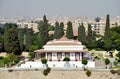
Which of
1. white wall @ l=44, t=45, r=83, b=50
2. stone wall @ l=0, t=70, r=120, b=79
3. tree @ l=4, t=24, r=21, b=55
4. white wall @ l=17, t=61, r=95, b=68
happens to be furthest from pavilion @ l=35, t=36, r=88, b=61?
tree @ l=4, t=24, r=21, b=55

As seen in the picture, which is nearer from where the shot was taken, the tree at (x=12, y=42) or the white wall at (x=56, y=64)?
the white wall at (x=56, y=64)

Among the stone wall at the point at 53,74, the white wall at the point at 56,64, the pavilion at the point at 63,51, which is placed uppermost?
the pavilion at the point at 63,51


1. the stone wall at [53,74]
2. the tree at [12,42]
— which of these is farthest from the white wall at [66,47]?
the tree at [12,42]

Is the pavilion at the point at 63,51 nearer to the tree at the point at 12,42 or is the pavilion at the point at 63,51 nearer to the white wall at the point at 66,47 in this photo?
the white wall at the point at 66,47

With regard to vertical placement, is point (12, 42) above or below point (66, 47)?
below

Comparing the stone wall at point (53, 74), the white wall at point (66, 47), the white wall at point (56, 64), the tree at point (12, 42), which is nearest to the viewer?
the stone wall at point (53, 74)

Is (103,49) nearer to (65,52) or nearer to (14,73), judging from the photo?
(65,52)

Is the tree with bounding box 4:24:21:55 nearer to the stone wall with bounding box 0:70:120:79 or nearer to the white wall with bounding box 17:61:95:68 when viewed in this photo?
the white wall with bounding box 17:61:95:68

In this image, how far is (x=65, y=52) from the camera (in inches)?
726

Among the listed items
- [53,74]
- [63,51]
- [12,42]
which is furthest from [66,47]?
[12,42]

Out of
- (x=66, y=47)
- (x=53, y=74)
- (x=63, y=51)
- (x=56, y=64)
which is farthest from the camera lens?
(x=66, y=47)

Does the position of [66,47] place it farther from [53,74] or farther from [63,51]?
[53,74]

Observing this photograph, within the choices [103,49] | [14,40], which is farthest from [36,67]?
[103,49]

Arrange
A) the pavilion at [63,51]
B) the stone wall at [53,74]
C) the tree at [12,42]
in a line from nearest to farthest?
1. the stone wall at [53,74]
2. the pavilion at [63,51]
3. the tree at [12,42]
